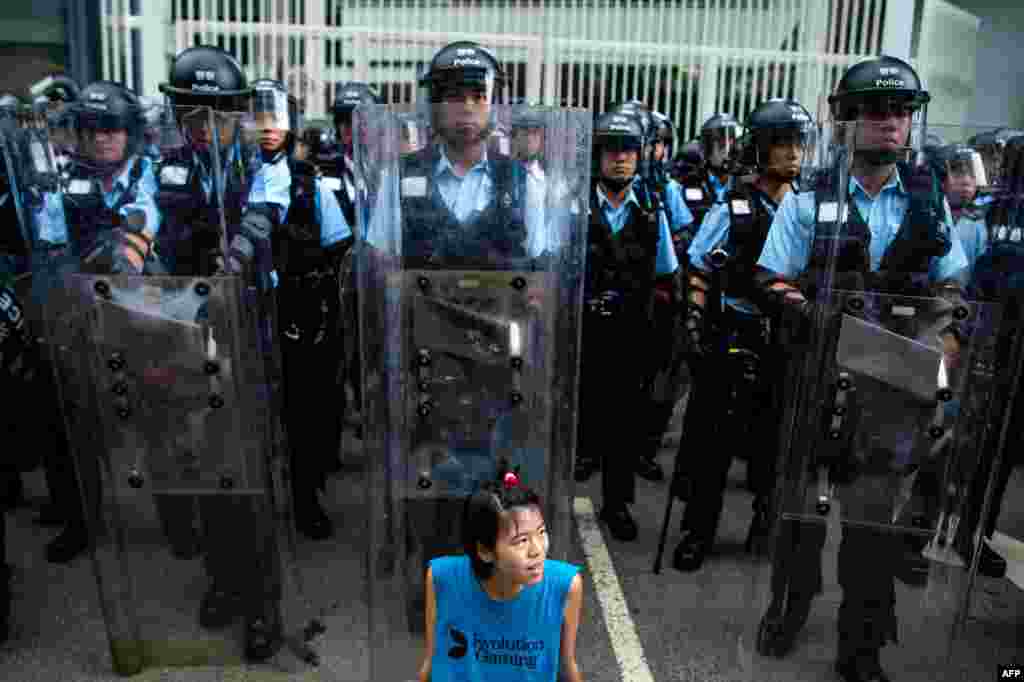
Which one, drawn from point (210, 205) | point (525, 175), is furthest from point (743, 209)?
point (210, 205)

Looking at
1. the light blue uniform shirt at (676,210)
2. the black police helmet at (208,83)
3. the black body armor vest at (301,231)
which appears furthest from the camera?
the light blue uniform shirt at (676,210)

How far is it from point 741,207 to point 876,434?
1.40 meters

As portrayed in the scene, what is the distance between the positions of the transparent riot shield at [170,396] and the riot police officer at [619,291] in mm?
1867

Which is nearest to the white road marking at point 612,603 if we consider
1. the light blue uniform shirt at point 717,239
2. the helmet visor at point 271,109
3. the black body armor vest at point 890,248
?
the light blue uniform shirt at point 717,239

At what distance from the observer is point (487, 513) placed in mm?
2158

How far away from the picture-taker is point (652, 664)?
133 inches

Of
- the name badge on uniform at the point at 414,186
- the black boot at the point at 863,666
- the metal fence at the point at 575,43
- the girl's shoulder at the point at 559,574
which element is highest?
the metal fence at the point at 575,43

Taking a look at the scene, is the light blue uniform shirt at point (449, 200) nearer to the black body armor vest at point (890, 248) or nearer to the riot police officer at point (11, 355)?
the black body armor vest at point (890, 248)

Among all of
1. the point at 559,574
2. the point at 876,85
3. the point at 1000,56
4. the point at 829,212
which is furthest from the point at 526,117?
the point at 1000,56

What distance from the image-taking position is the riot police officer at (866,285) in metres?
2.77

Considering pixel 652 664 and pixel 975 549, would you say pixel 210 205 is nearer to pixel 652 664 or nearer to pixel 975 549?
pixel 652 664

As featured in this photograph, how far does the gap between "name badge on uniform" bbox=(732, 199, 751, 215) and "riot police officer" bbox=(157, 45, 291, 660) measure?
1847 millimetres

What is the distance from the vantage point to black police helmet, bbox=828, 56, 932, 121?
3316 mm

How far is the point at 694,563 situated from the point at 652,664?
2.89 feet
